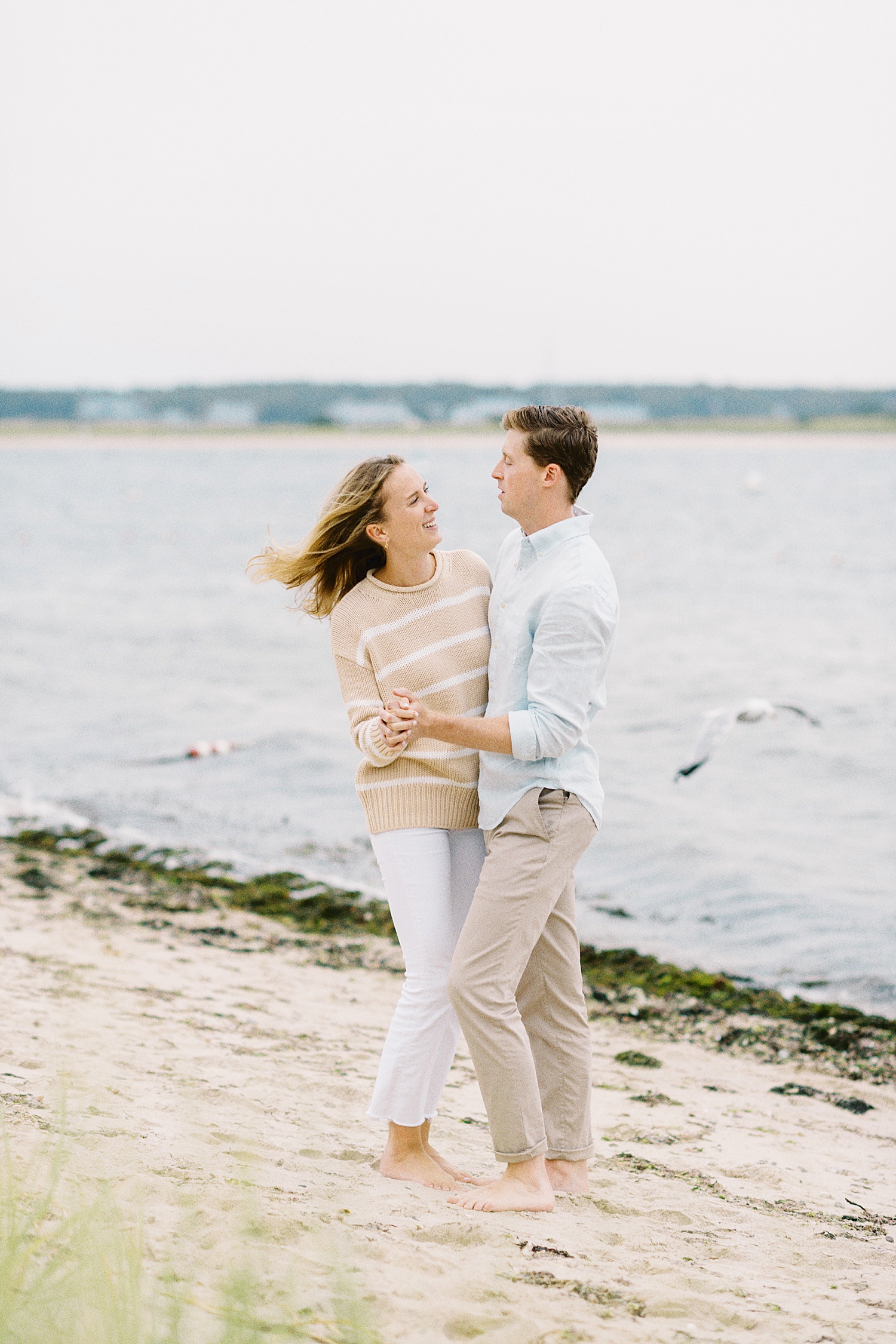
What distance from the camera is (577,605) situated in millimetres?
3178

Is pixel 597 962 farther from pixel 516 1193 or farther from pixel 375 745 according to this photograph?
pixel 375 745

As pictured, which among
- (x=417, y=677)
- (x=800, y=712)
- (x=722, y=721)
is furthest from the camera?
(x=722, y=721)

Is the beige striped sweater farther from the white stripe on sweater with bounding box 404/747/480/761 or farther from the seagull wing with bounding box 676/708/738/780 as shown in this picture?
the seagull wing with bounding box 676/708/738/780

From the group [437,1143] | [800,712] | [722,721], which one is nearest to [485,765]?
[437,1143]

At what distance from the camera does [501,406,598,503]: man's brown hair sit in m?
3.26

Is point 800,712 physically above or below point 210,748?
above

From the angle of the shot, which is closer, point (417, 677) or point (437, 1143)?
point (417, 677)

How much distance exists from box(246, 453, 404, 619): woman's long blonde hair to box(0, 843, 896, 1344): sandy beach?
153 centimetres

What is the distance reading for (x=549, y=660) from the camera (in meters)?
3.18

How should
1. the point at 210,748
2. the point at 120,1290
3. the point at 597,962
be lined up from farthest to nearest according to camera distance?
the point at 210,748
the point at 597,962
the point at 120,1290

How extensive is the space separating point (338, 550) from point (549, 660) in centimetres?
76

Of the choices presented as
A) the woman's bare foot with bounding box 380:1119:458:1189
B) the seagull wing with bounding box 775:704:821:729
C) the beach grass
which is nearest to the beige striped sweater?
the woman's bare foot with bounding box 380:1119:458:1189

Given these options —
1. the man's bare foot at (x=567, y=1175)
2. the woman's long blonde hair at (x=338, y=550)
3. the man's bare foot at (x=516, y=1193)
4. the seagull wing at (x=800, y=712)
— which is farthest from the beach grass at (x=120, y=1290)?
the seagull wing at (x=800, y=712)

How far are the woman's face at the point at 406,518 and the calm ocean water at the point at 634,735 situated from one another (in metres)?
4.42
